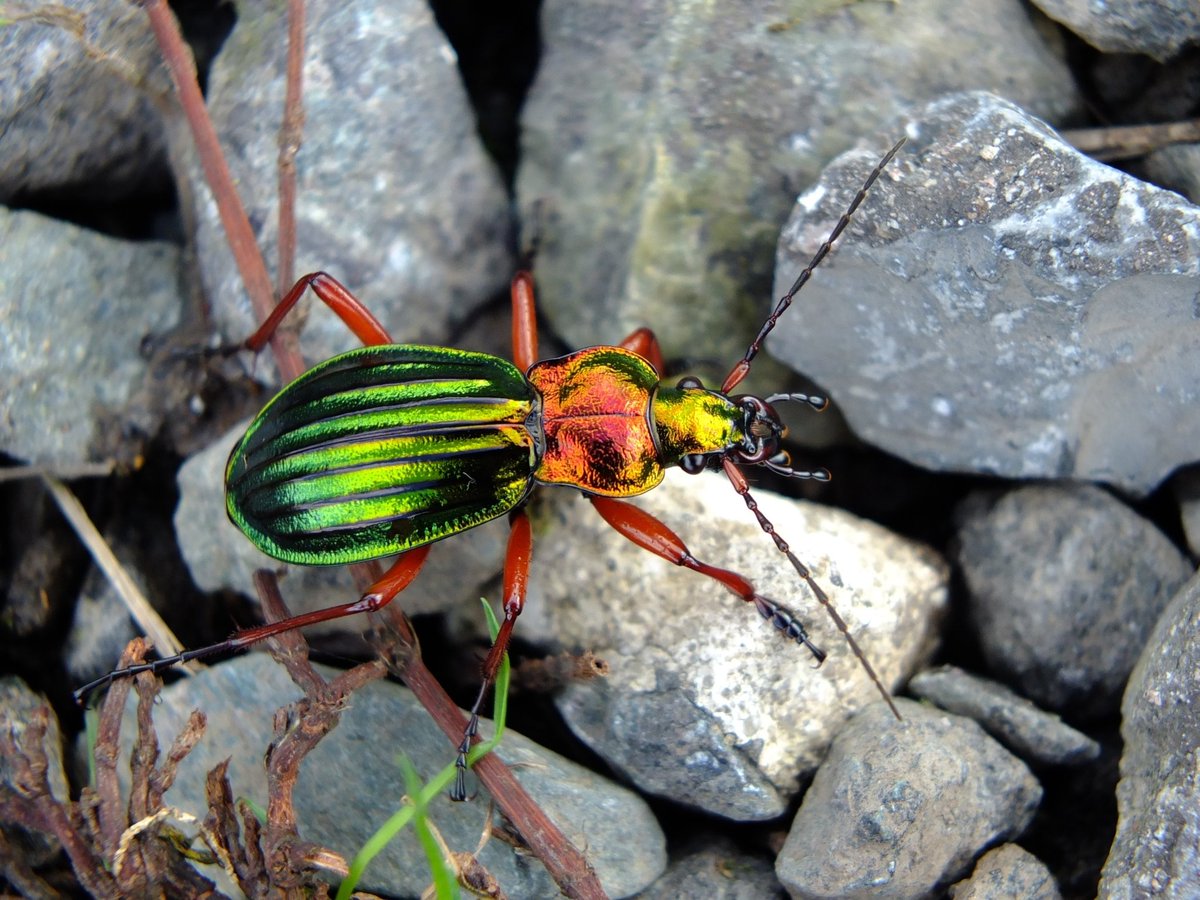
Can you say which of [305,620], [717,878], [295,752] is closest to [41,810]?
[295,752]

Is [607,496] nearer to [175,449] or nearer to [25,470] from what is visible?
[175,449]

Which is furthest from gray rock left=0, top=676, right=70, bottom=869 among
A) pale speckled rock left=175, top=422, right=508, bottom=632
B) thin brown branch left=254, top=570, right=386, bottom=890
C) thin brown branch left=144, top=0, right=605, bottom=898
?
thin brown branch left=144, top=0, right=605, bottom=898

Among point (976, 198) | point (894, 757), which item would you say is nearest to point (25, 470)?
point (894, 757)

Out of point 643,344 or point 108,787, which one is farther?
point 643,344

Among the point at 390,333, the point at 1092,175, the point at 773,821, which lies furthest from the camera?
the point at 390,333

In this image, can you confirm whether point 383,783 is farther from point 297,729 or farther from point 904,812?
point 904,812

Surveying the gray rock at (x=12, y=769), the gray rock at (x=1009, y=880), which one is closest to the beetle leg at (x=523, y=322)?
the gray rock at (x=12, y=769)
